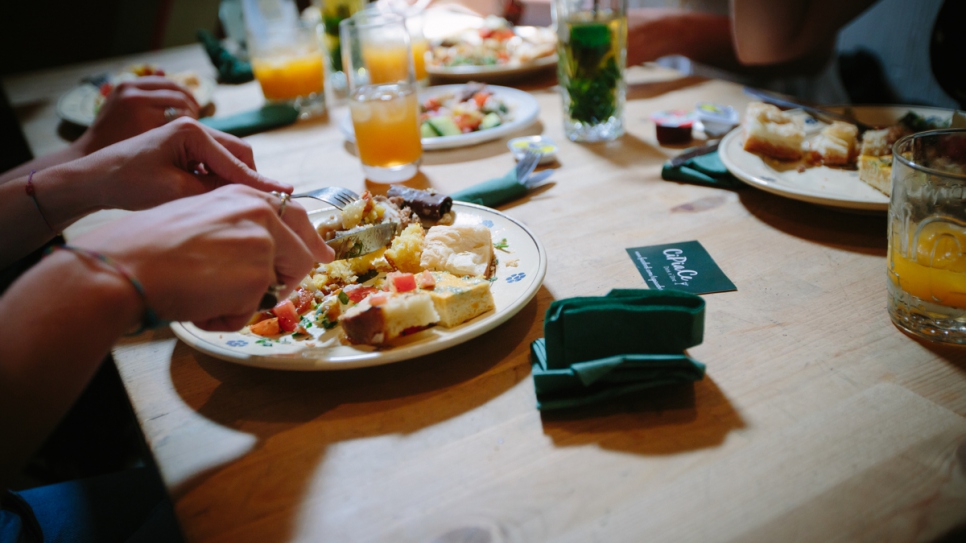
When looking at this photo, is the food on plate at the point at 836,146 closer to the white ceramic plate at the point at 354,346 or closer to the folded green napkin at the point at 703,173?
the folded green napkin at the point at 703,173

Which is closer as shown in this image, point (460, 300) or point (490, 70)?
point (460, 300)

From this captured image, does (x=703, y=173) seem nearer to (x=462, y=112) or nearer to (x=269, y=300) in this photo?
(x=462, y=112)

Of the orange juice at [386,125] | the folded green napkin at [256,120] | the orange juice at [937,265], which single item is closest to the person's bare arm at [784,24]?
the orange juice at [386,125]

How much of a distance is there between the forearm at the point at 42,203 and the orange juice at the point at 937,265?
1433mm

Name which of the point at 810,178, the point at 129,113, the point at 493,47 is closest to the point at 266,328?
the point at 129,113

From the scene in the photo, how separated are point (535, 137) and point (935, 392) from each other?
1256mm

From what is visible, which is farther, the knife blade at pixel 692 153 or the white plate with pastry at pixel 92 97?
the white plate with pastry at pixel 92 97

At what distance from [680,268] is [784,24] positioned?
147cm

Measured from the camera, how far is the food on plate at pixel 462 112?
6.45 feet

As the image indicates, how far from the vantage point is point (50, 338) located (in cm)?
69

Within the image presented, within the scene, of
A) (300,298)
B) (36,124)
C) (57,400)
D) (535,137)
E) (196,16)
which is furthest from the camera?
(196,16)

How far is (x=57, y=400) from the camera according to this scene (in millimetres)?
706

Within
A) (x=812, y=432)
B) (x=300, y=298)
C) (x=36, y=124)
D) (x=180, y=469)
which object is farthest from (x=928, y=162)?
(x=36, y=124)

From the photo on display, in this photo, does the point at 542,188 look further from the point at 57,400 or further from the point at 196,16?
the point at 196,16
